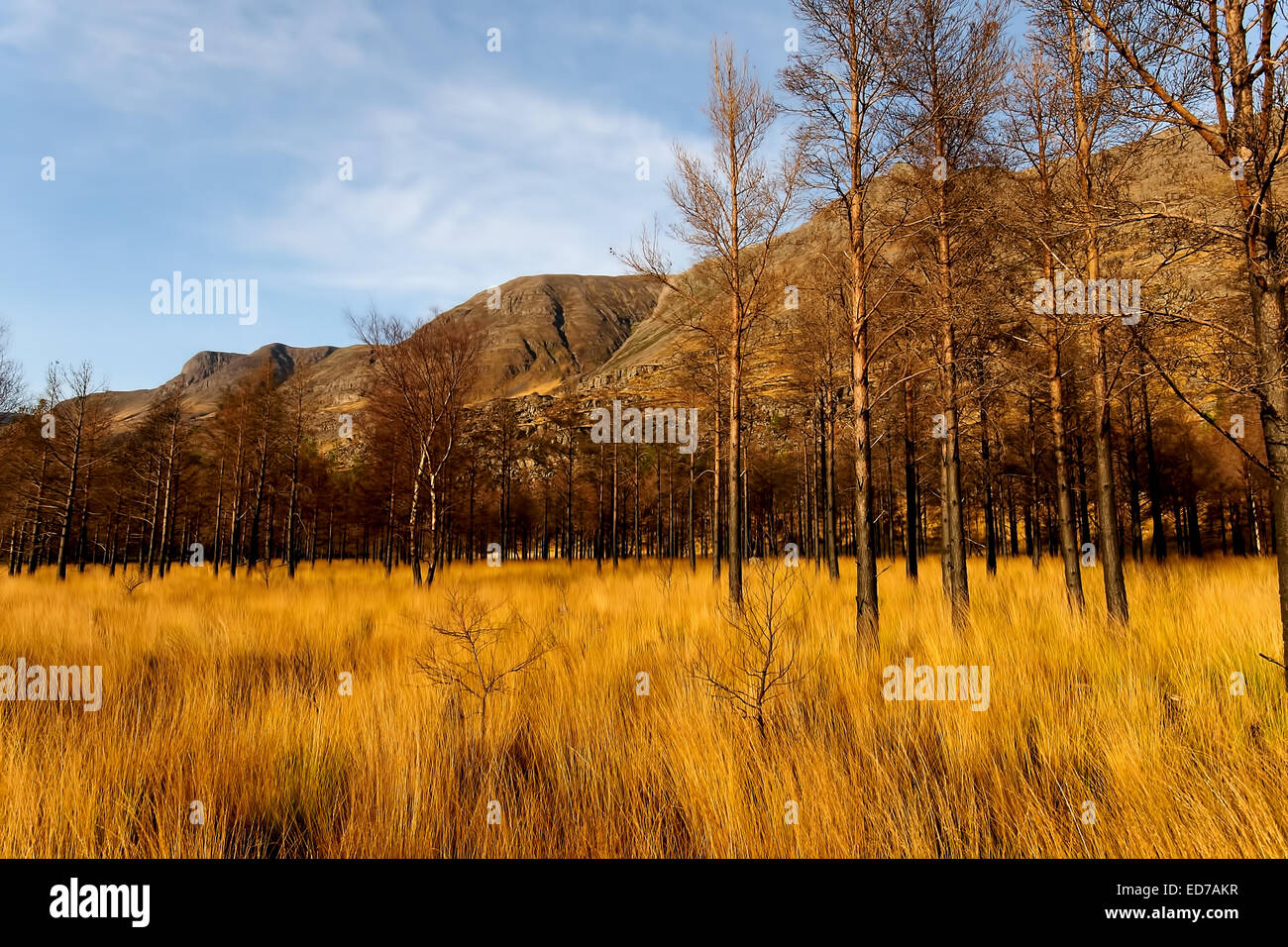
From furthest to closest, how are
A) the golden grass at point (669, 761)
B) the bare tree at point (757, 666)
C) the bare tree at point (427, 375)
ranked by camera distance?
the bare tree at point (427, 375) → the bare tree at point (757, 666) → the golden grass at point (669, 761)

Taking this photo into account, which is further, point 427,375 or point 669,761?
point 427,375

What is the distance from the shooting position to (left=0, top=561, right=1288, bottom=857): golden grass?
2.30m

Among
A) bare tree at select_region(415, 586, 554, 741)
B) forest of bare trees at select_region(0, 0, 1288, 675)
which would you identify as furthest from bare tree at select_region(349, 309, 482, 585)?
bare tree at select_region(415, 586, 554, 741)

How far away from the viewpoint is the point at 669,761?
3.02 meters

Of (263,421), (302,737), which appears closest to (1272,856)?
(302,737)

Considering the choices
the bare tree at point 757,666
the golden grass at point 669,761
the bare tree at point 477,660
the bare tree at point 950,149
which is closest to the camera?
the golden grass at point 669,761

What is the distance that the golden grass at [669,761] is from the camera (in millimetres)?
2299

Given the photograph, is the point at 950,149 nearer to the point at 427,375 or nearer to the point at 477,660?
the point at 477,660

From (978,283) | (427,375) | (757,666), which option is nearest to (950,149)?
(978,283)

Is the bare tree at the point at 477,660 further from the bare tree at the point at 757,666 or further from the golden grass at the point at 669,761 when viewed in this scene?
the bare tree at the point at 757,666

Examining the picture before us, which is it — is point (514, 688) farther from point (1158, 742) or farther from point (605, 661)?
point (1158, 742)

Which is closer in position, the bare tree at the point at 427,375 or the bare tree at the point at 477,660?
the bare tree at the point at 477,660

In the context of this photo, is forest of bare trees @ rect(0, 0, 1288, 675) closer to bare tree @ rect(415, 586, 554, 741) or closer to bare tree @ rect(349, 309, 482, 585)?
bare tree @ rect(349, 309, 482, 585)

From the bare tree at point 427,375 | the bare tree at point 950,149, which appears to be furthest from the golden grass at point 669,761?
the bare tree at point 427,375
